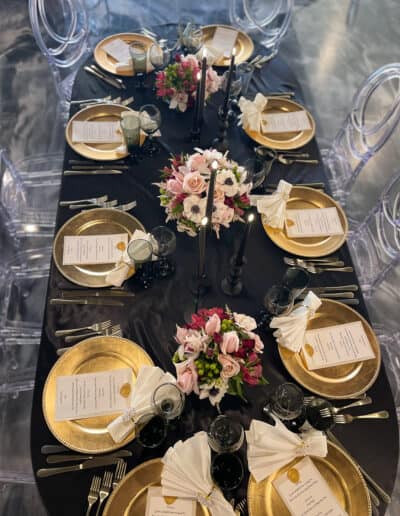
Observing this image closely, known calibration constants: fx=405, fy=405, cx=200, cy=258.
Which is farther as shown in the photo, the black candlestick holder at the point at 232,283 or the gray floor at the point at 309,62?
the gray floor at the point at 309,62

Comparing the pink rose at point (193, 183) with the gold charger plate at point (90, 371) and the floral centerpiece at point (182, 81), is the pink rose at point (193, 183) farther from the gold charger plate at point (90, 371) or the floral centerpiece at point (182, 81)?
the floral centerpiece at point (182, 81)

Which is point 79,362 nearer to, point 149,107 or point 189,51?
point 149,107

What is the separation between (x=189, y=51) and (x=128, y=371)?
184 cm

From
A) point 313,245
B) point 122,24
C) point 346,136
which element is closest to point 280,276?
point 313,245

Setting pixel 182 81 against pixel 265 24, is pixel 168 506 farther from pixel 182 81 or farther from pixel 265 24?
pixel 265 24

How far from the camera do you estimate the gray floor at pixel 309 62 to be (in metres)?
3.19

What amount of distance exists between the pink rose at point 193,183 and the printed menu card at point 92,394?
654mm

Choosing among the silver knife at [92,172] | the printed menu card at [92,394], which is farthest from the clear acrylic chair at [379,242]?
the printed menu card at [92,394]

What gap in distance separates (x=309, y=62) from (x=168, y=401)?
12.5 feet

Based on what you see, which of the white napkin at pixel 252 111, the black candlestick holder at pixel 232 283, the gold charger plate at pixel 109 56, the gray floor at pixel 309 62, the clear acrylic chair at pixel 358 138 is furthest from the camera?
the gray floor at pixel 309 62

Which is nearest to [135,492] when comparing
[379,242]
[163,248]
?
[163,248]

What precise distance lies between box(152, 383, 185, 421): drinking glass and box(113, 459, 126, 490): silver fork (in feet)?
0.59

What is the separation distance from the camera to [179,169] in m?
1.51

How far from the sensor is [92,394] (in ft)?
4.25
